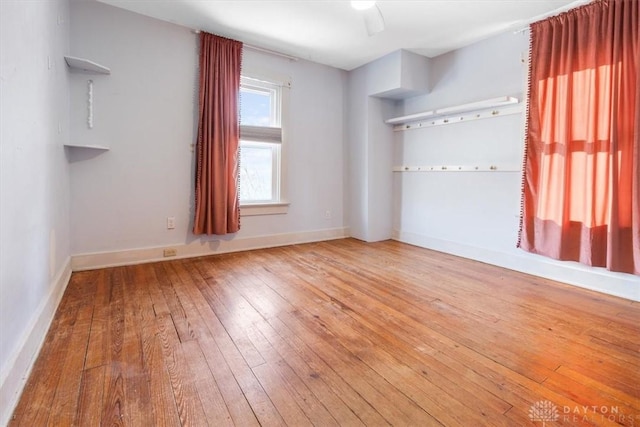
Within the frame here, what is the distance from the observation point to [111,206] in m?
2.95

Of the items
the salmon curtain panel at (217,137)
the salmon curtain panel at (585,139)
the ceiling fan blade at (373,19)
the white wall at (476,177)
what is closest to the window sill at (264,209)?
the salmon curtain panel at (217,137)

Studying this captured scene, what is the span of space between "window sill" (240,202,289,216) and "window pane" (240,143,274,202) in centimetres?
12

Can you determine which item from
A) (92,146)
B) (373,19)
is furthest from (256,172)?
(373,19)

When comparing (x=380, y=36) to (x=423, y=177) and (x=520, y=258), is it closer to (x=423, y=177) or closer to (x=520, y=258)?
(x=423, y=177)

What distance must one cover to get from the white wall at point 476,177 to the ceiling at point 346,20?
0.91ft

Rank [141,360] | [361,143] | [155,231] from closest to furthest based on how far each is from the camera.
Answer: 1. [141,360]
2. [155,231]
3. [361,143]

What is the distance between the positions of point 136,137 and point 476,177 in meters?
3.57

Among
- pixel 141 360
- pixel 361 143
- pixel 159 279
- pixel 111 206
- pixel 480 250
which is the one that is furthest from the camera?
pixel 361 143

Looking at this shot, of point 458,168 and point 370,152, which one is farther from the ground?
point 370,152

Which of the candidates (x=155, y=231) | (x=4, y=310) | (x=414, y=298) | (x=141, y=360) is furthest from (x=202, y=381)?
(x=155, y=231)

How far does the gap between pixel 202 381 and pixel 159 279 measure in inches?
62.6

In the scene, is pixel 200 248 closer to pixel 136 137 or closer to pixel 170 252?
pixel 170 252

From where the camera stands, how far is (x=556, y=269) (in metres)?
2.76

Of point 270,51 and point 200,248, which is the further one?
point 270,51
